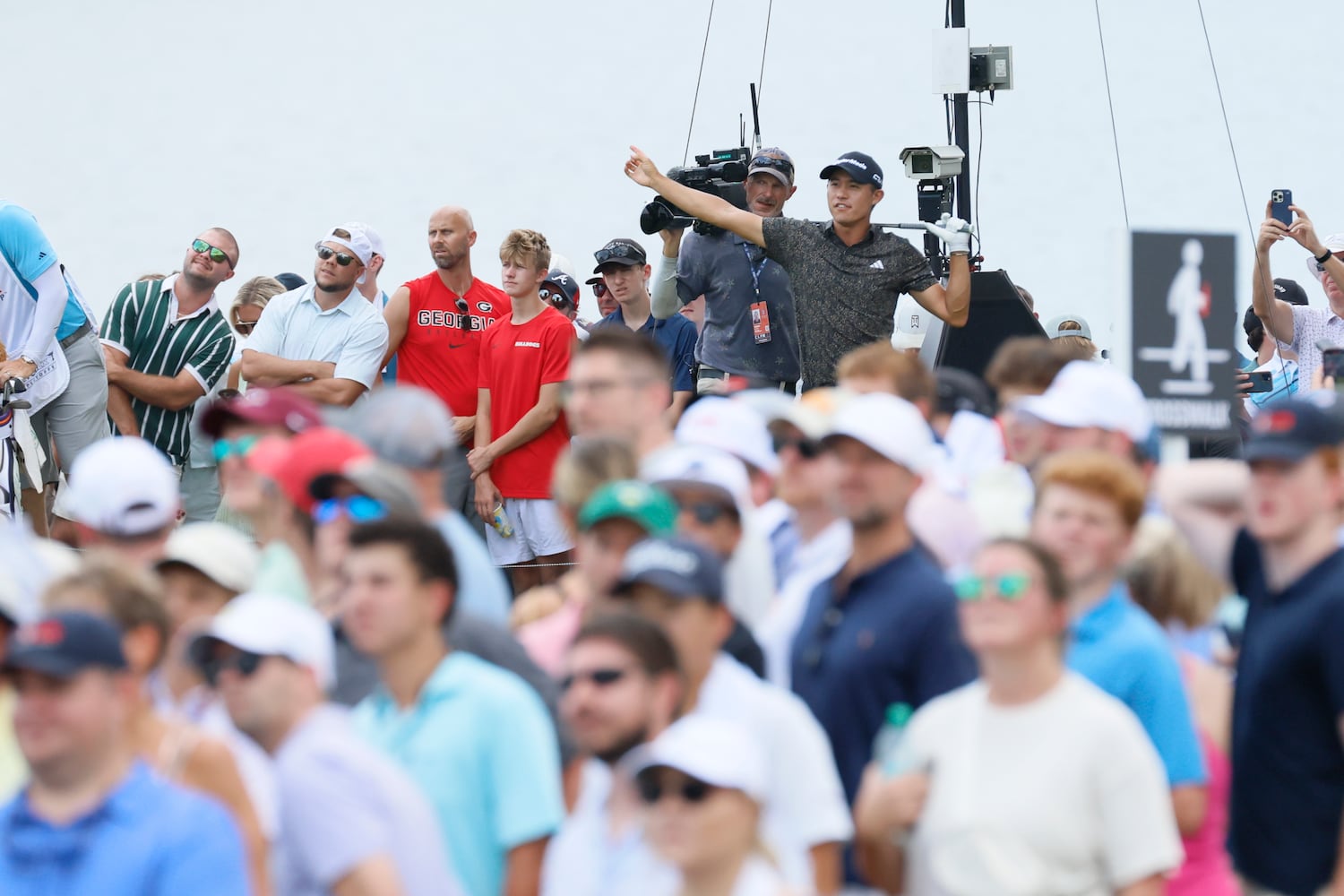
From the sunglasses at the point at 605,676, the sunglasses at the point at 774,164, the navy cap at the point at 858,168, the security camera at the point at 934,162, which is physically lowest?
the sunglasses at the point at 605,676

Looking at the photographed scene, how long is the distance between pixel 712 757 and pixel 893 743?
672 millimetres

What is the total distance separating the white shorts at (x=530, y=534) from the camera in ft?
23.7

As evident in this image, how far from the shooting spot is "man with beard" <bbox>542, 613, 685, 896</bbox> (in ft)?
8.30

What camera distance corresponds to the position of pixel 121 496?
3840mm

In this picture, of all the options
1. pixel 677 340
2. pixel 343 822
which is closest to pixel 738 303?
pixel 677 340

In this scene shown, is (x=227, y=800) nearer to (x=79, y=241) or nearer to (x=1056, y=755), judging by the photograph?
(x=1056, y=755)

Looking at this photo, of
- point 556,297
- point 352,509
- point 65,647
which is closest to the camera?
point 65,647

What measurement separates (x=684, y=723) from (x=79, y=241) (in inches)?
430

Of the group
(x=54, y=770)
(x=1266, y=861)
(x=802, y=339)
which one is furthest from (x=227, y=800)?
(x=802, y=339)

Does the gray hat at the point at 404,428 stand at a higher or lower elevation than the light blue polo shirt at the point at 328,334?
lower

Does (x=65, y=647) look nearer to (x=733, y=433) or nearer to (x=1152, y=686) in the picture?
(x=1152, y=686)

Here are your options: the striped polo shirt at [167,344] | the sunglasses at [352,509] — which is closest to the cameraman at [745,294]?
the striped polo shirt at [167,344]

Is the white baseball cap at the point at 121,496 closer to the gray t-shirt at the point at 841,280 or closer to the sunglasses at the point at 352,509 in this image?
the sunglasses at the point at 352,509

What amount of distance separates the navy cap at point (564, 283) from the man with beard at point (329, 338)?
1.81 metres
